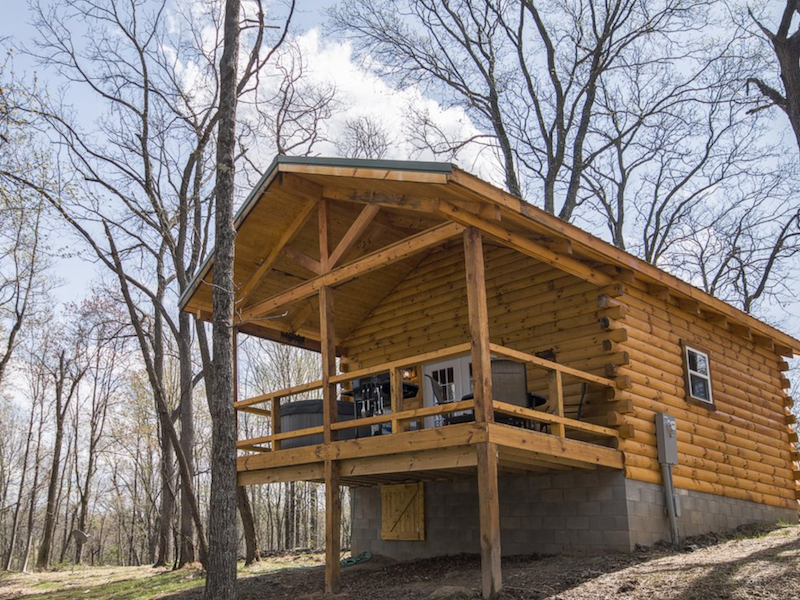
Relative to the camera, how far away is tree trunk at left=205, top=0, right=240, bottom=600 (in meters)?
9.13

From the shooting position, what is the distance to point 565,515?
1052 cm

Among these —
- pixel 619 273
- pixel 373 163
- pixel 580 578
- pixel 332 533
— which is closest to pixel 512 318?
pixel 619 273

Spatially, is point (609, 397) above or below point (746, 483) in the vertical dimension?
above

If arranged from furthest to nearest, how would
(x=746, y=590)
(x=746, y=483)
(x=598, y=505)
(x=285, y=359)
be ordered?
(x=285, y=359) < (x=746, y=483) < (x=598, y=505) < (x=746, y=590)

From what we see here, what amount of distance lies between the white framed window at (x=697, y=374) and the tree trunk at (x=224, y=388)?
7.26 m

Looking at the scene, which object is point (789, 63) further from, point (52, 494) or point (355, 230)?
point (52, 494)

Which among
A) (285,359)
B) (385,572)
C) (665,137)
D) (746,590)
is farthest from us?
(285,359)

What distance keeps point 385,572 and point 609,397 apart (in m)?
4.26

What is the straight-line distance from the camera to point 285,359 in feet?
100

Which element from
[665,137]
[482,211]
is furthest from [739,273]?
[482,211]

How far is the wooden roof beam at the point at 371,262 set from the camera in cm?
918

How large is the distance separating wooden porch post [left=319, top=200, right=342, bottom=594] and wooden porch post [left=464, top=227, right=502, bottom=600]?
2290mm

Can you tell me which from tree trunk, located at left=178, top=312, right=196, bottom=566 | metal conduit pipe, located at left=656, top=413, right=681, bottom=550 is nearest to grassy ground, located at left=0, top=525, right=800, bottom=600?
metal conduit pipe, located at left=656, top=413, right=681, bottom=550

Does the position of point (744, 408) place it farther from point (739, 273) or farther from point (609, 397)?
point (739, 273)
